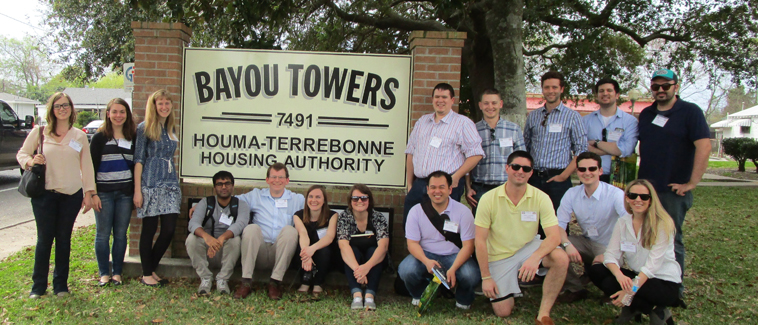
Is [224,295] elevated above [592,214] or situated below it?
below

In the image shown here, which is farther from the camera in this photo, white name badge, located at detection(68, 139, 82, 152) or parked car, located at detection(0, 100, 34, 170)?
parked car, located at detection(0, 100, 34, 170)

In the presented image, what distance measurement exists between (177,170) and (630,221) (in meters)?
4.36

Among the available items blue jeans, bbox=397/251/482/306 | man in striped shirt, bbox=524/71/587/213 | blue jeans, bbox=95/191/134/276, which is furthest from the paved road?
man in striped shirt, bbox=524/71/587/213

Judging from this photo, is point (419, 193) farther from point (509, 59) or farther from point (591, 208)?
point (509, 59)

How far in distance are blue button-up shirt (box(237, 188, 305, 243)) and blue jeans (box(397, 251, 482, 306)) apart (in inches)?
48.5

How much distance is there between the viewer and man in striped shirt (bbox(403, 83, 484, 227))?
179 inches

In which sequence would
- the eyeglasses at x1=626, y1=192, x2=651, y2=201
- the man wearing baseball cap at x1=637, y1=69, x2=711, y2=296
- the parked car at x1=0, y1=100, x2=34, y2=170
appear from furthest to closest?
1. the parked car at x1=0, y1=100, x2=34, y2=170
2. the man wearing baseball cap at x1=637, y1=69, x2=711, y2=296
3. the eyeglasses at x1=626, y1=192, x2=651, y2=201

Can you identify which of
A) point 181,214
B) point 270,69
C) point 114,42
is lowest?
point 181,214

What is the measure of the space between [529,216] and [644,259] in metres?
0.92

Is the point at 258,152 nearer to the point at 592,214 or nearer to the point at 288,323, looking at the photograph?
the point at 288,323

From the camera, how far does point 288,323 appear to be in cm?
390

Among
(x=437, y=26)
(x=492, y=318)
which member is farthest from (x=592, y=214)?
(x=437, y=26)

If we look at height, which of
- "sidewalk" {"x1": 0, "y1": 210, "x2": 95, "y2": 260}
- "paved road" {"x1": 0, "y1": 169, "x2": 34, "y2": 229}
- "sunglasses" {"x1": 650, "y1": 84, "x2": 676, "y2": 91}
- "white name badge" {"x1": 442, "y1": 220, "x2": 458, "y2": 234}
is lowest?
"sidewalk" {"x1": 0, "y1": 210, "x2": 95, "y2": 260}

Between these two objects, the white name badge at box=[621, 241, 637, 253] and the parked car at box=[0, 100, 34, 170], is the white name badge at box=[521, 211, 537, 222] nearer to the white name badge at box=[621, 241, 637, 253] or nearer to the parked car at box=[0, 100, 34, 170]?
the white name badge at box=[621, 241, 637, 253]
